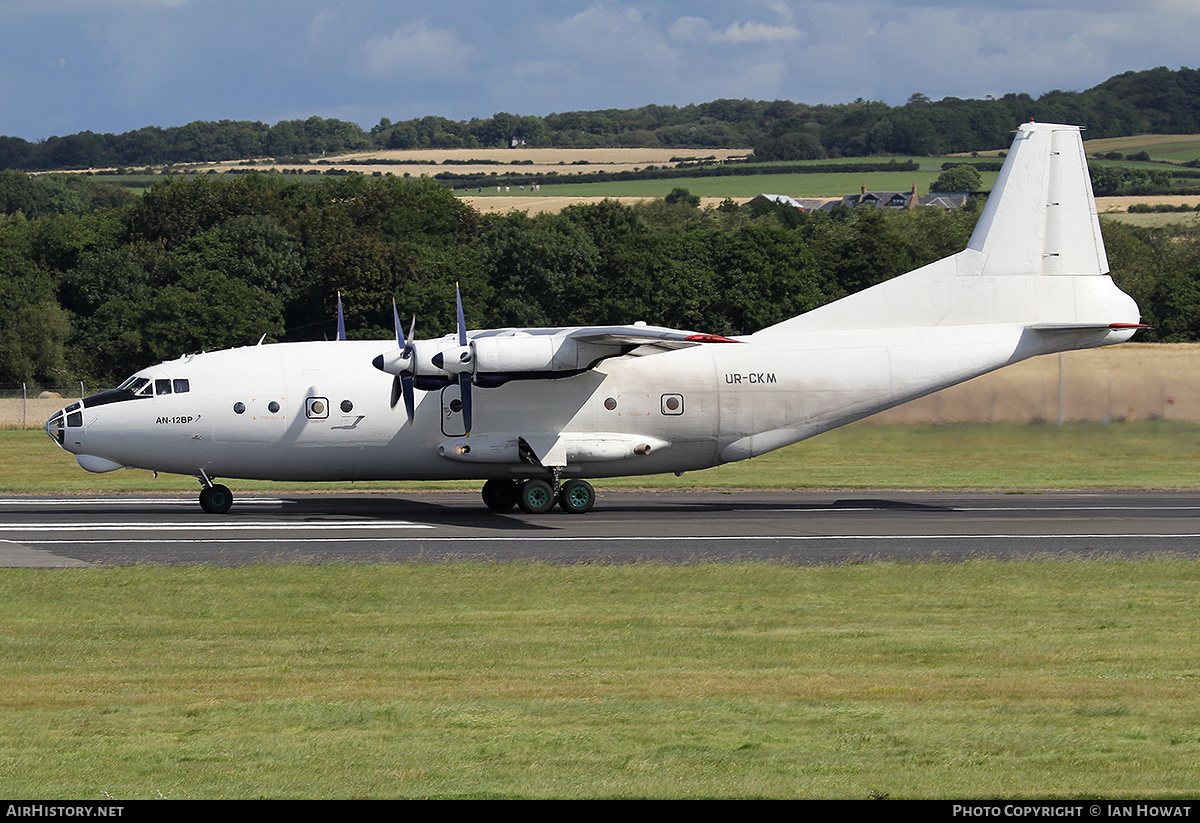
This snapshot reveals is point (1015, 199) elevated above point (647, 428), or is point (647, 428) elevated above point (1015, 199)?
point (1015, 199)

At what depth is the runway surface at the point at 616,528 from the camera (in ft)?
73.7

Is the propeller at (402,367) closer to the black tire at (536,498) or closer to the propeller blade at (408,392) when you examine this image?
the propeller blade at (408,392)

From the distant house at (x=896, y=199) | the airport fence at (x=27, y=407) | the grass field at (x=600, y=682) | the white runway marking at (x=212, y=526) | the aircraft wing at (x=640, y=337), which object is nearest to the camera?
the grass field at (x=600, y=682)

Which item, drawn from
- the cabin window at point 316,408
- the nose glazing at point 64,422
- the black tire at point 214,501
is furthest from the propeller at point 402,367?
the nose glazing at point 64,422

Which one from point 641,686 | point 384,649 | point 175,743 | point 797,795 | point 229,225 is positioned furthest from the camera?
point 229,225

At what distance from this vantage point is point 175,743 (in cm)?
1028

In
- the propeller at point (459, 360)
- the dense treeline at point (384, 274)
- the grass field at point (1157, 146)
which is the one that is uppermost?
the grass field at point (1157, 146)

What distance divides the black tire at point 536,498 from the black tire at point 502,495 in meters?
0.91

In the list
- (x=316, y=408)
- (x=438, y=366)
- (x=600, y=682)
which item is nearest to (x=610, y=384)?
(x=438, y=366)

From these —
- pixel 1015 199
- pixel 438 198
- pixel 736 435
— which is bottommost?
pixel 736 435
